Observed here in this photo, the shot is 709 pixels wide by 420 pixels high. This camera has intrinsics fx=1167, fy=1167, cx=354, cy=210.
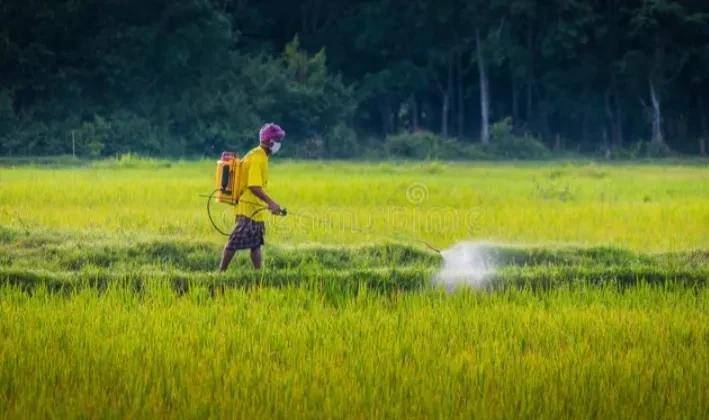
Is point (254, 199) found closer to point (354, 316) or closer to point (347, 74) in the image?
point (354, 316)

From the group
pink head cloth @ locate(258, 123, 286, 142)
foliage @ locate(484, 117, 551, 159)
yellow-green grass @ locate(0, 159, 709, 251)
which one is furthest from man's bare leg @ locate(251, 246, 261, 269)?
foliage @ locate(484, 117, 551, 159)

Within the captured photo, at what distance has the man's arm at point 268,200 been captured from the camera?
8562mm

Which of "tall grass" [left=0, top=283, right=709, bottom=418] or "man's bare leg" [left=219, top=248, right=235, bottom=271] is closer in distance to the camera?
"tall grass" [left=0, top=283, right=709, bottom=418]

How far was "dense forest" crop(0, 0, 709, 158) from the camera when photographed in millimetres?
31984

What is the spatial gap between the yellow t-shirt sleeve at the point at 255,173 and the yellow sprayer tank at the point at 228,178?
16cm

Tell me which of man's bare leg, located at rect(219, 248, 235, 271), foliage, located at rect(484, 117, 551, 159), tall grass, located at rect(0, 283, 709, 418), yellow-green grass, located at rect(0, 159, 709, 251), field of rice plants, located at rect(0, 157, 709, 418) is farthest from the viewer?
foliage, located at rect(484, 117, 551, 159)

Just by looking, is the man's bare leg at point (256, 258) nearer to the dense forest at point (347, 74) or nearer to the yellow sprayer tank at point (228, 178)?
the yellow sprayer tank at point (228, 178)

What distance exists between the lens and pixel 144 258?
9.80 metres

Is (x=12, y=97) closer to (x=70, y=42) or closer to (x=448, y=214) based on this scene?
(x=70, y=42)

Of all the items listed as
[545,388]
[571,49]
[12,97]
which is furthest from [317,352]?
[571,49]

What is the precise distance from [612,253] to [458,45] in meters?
29.6

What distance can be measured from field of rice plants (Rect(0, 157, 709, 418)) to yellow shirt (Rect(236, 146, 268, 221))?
465mm

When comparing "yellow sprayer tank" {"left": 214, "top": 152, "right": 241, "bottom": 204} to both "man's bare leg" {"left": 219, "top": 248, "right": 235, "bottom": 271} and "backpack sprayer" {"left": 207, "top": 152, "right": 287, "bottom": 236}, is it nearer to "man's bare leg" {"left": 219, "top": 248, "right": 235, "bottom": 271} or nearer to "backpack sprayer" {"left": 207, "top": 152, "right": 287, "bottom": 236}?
"backpack sprayer" {"left": 207, "top": 152, "right": 287, "bottom": 236}

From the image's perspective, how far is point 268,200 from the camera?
856 centimetres
